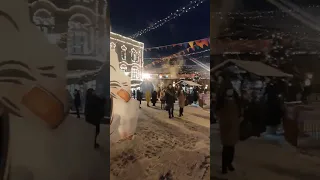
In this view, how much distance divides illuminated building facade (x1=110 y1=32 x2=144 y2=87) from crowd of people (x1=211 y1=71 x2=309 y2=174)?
673 millimetres

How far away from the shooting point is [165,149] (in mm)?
2355

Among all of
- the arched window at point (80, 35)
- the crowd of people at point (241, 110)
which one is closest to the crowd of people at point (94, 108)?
the arched window at point (80, 35)

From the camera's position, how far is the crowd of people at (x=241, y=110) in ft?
7.43

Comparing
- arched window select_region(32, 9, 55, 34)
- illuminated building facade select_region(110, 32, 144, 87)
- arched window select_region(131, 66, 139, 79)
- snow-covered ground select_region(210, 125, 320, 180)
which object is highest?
arched window select_region(32, 9, 55, 34)

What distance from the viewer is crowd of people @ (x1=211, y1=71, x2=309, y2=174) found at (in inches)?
89.2

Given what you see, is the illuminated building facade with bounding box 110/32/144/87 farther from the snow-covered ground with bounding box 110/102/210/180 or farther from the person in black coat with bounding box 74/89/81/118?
the person in black coat with bounding box 74/89/81/118

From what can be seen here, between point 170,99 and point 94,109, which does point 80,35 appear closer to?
point 94,109

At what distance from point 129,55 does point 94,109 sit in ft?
1.78

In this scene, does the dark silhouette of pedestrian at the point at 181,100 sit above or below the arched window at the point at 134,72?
below

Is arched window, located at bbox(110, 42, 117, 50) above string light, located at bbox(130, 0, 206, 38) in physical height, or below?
below

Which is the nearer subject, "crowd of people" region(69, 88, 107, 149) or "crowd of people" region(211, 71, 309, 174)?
"crowd of people" region(211, 71, 309, 174)

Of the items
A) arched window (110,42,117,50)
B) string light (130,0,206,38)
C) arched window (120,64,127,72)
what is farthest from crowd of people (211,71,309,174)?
arched window (110,42,117,50)

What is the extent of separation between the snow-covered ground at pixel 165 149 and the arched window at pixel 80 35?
711mm

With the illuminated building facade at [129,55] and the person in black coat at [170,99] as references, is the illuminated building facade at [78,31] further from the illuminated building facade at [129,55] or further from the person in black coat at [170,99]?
the person in black coat at [170,99]
